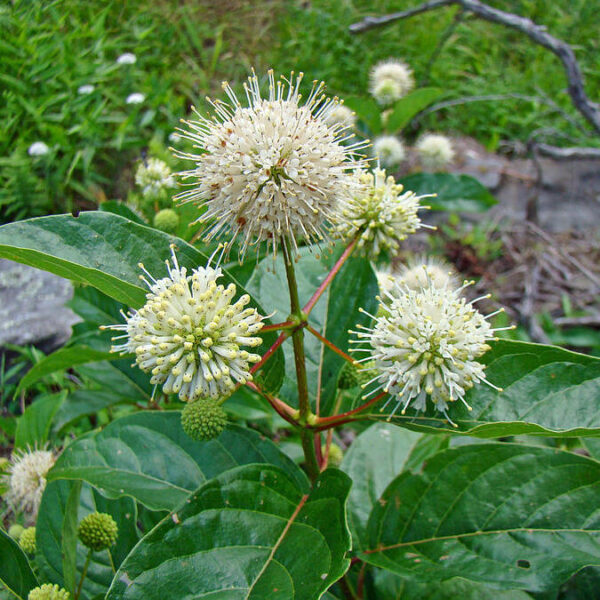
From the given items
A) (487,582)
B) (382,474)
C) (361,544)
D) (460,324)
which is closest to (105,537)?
(361,544)

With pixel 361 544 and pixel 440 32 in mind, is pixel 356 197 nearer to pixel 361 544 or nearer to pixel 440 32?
pixel 361 544

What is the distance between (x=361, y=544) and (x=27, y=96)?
14.5 feet

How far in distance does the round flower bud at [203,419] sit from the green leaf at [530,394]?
1.90ft

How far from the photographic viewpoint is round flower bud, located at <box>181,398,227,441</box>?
1754 mm

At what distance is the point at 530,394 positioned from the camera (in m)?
1.51

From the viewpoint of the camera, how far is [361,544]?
6.74ft

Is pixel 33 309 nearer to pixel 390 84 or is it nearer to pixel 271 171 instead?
pixel 271 171

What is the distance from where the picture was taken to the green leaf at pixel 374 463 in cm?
220

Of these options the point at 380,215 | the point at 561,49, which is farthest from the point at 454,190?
the point at 380,215

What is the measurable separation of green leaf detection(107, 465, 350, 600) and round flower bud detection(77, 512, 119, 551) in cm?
52

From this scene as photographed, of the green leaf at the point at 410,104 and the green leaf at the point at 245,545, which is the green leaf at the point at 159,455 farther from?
the green leaf at the point at 410,104

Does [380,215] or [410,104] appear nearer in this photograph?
[380,215]

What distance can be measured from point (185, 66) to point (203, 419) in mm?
4815

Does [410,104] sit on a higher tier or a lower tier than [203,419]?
higher
